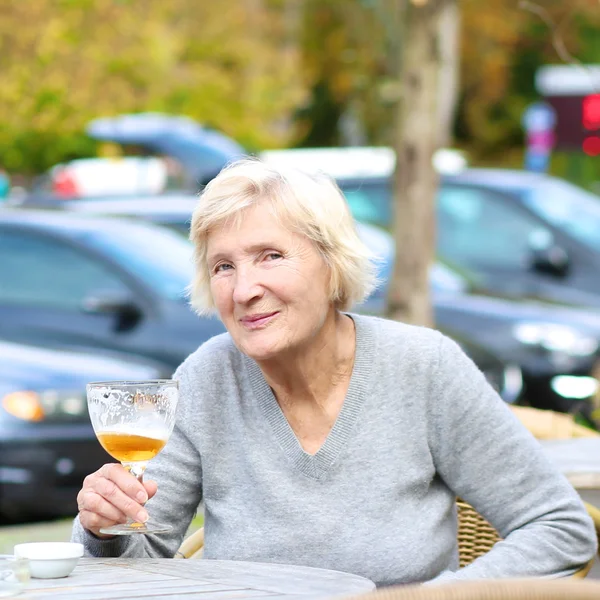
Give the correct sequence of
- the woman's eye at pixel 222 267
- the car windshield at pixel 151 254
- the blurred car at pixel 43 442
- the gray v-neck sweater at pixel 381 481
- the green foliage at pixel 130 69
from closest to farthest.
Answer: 1. the gray v-neck sweater at pixel 381 481
2. the woman's eye at pixel 222 267
3. the blurred car at pixel 43 442
4. the car windshield at pixel 151 254
5. the green foliage at pixel 130 69

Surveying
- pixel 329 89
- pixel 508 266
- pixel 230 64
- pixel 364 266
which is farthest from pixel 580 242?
pixel 329 89

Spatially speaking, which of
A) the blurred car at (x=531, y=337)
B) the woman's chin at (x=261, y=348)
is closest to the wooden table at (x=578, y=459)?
the woman's chin at (x=261, y=348)

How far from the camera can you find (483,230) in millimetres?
11789

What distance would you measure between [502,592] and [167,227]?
701 cm

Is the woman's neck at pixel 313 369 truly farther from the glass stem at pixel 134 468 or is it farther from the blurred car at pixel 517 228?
the blurred car at pixel 517 228

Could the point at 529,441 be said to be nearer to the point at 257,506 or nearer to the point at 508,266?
the point at 257,506

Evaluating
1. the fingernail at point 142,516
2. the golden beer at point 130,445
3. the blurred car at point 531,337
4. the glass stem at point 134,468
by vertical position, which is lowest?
the blurred car at point 531,337

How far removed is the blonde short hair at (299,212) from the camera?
121 inches

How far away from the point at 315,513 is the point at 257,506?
129mm

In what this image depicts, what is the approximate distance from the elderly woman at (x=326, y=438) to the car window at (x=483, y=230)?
331 inches

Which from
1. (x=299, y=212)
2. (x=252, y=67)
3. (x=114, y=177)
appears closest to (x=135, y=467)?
(x=299, y=212)

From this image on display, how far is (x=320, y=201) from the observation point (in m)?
3.11

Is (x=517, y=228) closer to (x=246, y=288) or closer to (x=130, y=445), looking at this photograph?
(x=246, y=288)

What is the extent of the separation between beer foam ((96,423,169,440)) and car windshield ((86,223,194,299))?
5.23 metres
